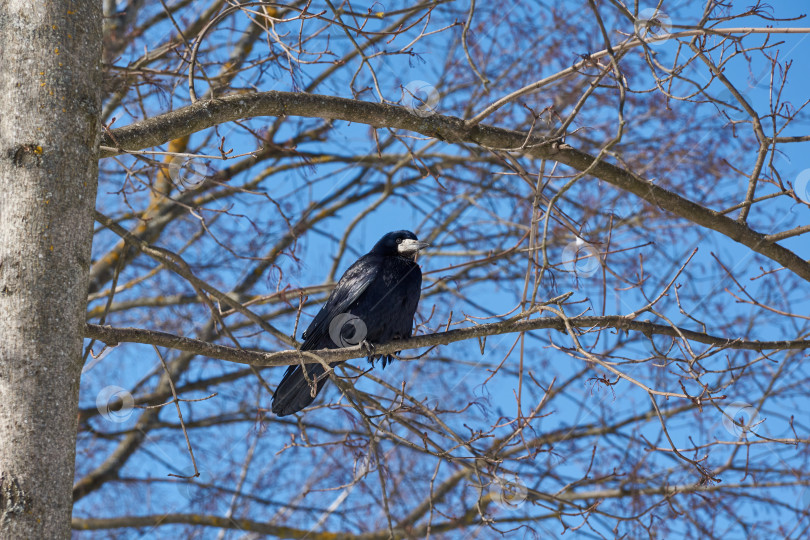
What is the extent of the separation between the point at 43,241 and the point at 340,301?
250cm

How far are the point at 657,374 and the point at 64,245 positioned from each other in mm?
4626

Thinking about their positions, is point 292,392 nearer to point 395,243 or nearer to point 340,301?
point 340,301

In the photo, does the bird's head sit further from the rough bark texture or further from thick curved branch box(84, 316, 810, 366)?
the rough bark texture

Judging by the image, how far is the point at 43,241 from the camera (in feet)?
7.89

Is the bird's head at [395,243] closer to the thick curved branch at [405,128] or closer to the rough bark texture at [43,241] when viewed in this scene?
the thick curved branch at [405,128]

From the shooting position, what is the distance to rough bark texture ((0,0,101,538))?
2.24 m

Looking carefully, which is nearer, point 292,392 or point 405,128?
point 405,128

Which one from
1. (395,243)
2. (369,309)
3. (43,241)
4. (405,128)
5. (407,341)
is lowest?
(43,241)

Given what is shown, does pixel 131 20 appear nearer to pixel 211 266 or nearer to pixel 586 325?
pixel 211 266

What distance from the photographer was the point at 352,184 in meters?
8.18

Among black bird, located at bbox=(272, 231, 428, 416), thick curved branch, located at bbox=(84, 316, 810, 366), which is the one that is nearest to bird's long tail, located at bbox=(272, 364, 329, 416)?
black bird, located at bbox=(272, 231, 428, 416)

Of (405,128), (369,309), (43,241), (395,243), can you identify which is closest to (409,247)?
(395,243)

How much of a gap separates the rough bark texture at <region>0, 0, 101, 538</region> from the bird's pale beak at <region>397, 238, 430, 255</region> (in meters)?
2.49

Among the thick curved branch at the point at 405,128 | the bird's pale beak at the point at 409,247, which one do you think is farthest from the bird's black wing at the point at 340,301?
the thick curved branch at the point at 405,128
